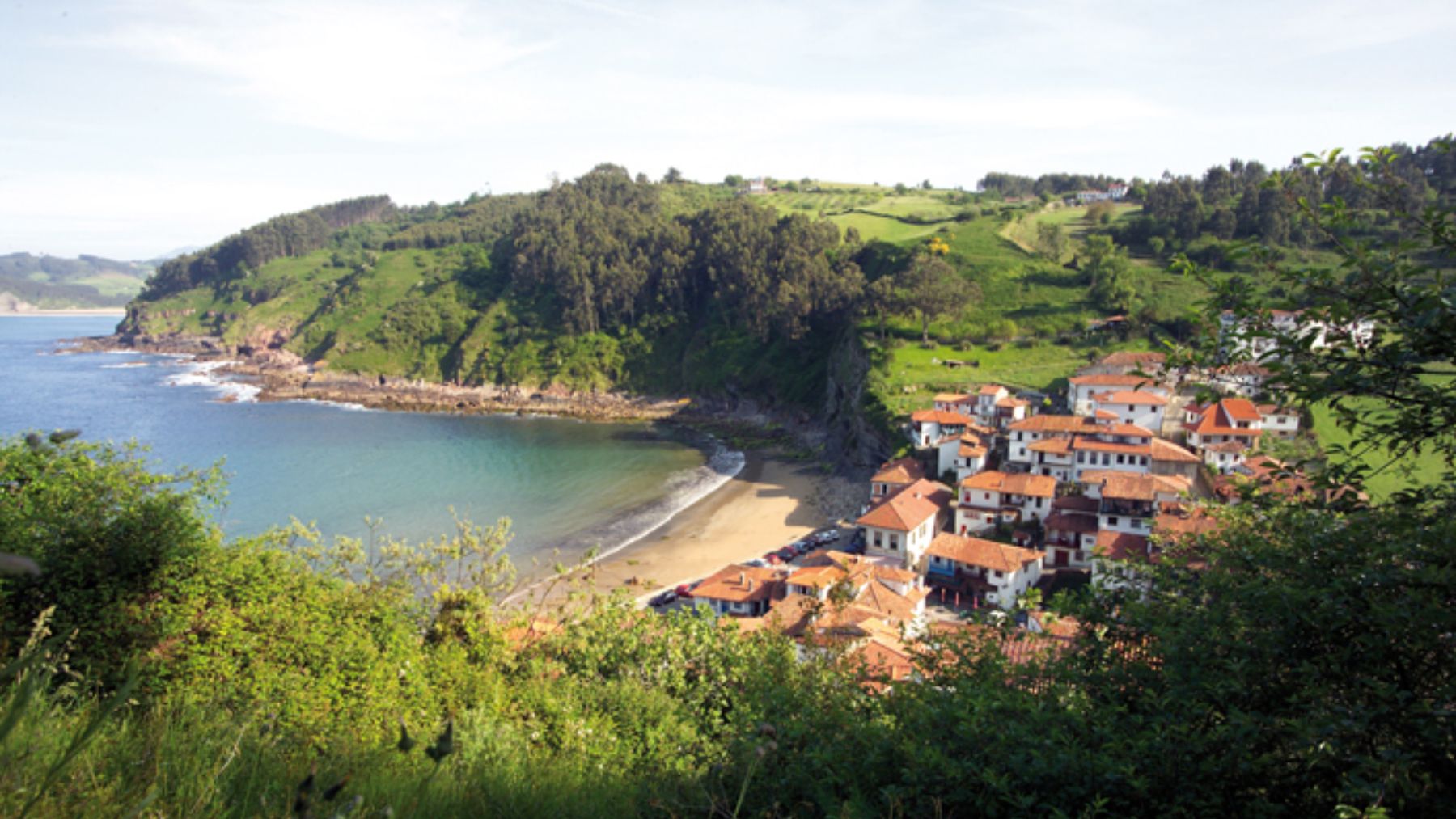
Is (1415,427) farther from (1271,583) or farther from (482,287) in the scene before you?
(482,287)

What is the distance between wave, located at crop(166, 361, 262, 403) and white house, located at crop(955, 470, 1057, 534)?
73.5 m

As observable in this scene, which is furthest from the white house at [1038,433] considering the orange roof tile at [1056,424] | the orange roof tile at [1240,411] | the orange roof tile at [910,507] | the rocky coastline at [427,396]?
the rocky coastline at [427,396]

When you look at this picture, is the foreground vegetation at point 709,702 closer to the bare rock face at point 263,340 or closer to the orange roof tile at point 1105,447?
the orange roof tile at point 1105,447

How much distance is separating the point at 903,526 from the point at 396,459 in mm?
38731

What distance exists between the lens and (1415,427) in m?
4.33

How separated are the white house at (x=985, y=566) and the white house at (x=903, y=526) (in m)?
1.17

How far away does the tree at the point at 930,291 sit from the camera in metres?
57.1

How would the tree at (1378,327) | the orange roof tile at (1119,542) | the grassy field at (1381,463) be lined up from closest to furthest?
the tree at (1378,327), the grassy field at (1381,463), the orange roof tile at (1119,542)

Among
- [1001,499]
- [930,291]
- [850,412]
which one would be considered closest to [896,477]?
[1001,499]

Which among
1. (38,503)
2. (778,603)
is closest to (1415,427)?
(38,503)

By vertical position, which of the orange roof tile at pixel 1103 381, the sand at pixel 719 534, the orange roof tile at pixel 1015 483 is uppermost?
the orange roof tile at pixel 1103 381

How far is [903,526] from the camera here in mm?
29750

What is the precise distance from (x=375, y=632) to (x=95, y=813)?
787 centimetres

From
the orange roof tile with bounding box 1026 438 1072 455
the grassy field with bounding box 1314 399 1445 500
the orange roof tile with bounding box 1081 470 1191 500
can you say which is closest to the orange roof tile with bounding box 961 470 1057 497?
the orange roof tile with bounding box 1026 438 1072 455
